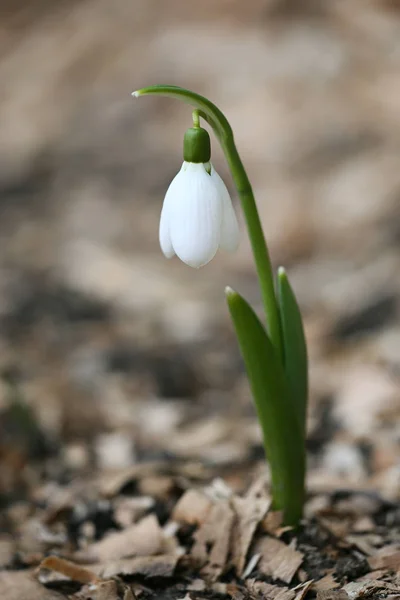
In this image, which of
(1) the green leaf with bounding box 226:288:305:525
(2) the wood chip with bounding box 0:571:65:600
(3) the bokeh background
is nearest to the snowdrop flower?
(1) the green leaf with bounding box 226:288:305:525

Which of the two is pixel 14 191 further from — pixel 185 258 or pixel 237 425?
pixel 185 258

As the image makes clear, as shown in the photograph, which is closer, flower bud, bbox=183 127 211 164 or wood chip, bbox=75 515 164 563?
flower bud, bbox=183 127 211 164

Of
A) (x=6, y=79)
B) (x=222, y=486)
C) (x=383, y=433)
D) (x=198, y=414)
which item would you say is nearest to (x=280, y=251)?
(x=198, y=414)

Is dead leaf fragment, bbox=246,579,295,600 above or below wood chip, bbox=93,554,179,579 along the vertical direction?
below

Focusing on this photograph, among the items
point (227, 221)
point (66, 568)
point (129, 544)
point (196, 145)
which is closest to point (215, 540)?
point (129, 544)

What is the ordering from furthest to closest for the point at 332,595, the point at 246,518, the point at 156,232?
the point at 156,232, the point at 246,518, the point at 332,595

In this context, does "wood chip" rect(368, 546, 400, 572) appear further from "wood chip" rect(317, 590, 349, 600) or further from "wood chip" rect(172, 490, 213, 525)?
"wood chip" rect(172, 490, 213, 525)

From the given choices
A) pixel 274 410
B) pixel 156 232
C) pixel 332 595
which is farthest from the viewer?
pixel 156 232

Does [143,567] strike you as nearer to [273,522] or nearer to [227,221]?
[273,522]
